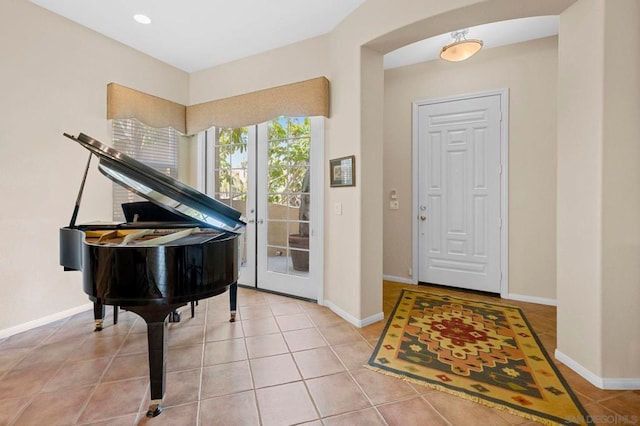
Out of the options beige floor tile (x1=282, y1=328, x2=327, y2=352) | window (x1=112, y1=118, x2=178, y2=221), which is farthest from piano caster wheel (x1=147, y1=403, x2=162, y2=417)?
window (x1=112, y1=118, x2=178, y2=221)

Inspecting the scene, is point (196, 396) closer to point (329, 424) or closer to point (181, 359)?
point (181, 359)

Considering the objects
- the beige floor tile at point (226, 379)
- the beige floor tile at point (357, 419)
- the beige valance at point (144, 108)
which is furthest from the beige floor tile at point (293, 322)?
the beige valance at point (144, 108)

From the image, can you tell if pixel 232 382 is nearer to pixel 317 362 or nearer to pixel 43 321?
pixel 317 362

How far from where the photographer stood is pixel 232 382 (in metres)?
1.84

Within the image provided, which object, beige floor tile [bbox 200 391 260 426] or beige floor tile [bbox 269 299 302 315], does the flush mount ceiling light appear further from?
beige floor tile [bbox 200 391 260 426]

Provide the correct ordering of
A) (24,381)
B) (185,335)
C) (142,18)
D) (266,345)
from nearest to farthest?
(24,381), (266,345), (185,335), (142,18)

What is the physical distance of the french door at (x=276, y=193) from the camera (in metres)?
3.26

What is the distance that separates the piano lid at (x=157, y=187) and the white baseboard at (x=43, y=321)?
1808 mm

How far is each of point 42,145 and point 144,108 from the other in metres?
1.10

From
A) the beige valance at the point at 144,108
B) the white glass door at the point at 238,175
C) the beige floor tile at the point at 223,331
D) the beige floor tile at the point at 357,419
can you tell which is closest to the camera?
the beige floor tile at the point at 357,419

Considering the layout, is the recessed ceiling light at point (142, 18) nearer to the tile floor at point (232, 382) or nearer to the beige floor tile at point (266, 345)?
the tile floor at point (232, 382)

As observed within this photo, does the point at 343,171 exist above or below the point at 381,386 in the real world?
above

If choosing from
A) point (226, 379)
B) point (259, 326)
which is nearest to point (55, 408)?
point (226, 379)

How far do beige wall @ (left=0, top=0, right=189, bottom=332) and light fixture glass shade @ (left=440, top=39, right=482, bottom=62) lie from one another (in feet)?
11.8
